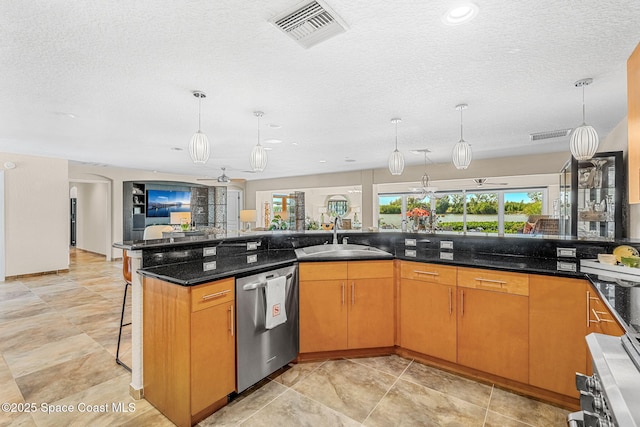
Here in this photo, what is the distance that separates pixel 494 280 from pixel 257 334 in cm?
177

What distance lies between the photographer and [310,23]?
5.72 feet

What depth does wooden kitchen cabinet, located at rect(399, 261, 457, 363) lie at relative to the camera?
233cm

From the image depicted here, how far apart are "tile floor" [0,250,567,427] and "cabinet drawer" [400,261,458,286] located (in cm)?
75

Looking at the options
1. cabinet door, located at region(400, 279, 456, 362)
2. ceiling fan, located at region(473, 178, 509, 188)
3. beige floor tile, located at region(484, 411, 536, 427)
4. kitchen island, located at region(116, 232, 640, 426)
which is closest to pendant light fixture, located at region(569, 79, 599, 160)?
kitchen island, located at region(116, 232, 640, 426)

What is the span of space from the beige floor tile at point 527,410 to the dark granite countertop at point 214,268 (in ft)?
5.77

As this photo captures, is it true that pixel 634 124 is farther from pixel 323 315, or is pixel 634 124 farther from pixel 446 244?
pixel 323 315

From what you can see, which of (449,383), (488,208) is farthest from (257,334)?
(488,208)

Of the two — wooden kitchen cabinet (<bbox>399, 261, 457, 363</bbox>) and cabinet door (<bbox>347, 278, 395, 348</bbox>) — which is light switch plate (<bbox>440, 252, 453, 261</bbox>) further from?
cabinet door (<bbox>347, 278, 395, 348</bbox>)

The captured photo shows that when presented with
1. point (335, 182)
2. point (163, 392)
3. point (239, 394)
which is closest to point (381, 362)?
point (239, 394)

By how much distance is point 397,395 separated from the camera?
82.0 inches

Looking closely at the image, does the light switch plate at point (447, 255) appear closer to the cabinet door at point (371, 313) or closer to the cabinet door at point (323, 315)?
the cabinet door at point (371, 313)

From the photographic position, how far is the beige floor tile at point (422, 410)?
5.97ft

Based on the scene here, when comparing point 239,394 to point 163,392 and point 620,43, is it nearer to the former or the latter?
point 163,392

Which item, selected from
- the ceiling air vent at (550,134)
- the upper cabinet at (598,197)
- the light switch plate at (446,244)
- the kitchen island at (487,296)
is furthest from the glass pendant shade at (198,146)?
the ceiling air vent at (550,134)
